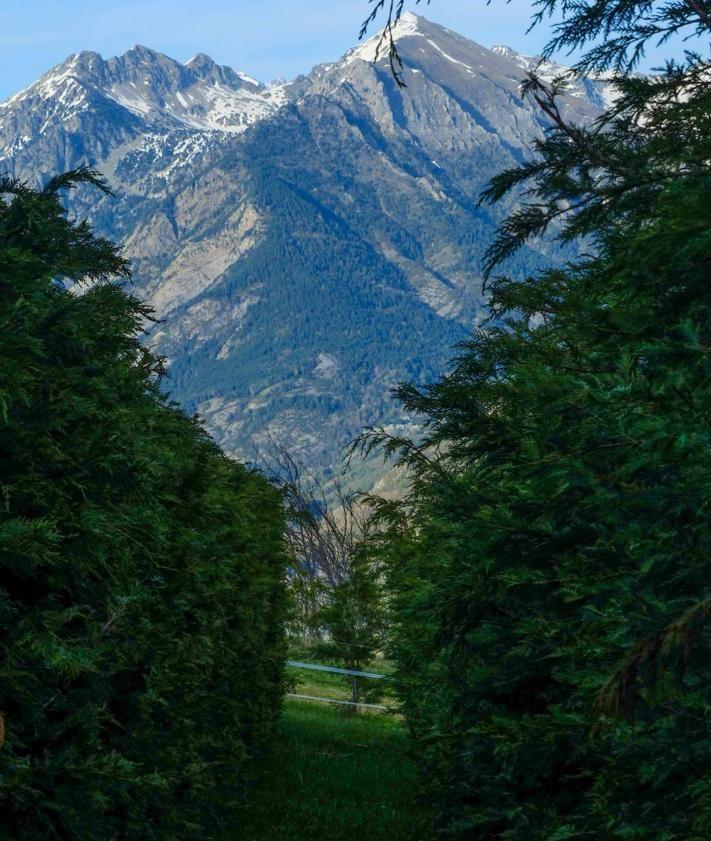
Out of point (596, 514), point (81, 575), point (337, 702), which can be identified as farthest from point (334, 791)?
point (337, 702)

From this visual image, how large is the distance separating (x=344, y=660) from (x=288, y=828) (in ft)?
48.5

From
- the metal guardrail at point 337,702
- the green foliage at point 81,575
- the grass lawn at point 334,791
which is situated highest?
the green foliage at point 81,575

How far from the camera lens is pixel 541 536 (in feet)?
20.8

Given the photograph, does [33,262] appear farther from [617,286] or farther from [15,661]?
[617,286]

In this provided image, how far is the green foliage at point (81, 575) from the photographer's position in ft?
16.2

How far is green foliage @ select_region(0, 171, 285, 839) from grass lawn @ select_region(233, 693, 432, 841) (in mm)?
2879

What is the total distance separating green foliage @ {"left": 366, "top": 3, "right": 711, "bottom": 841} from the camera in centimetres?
423

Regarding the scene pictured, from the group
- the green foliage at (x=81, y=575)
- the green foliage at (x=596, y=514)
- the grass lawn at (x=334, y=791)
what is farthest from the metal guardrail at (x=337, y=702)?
the green foliage at (x=81, y=575)

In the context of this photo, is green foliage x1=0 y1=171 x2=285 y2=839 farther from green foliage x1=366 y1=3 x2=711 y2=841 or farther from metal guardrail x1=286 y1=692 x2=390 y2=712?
metal guardrail x1=286 y1=692 x2=390 y2=712

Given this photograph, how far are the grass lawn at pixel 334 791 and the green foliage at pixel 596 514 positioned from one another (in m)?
1.45

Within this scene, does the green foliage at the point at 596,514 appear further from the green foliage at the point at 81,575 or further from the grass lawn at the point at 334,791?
the green foliage at the point at 81,575

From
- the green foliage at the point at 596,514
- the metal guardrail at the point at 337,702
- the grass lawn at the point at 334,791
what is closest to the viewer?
the green foliage at the point at 596,514

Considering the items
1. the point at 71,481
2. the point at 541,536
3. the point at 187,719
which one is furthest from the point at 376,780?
the point at 71,481

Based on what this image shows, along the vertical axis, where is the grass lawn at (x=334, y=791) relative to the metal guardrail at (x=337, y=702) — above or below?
below
